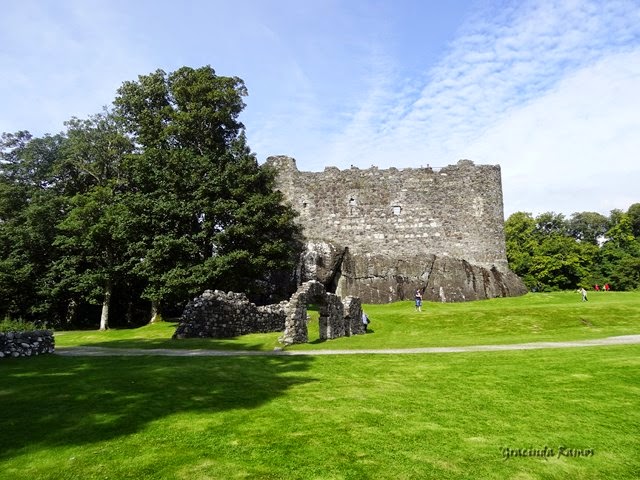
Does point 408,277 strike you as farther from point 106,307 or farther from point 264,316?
point 106,307

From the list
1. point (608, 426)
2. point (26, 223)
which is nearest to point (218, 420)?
point (608, 426)

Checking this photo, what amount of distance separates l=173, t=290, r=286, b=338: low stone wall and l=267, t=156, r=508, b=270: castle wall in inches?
677

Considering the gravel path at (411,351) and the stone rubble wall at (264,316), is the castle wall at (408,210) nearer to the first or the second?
the stone rubble wall at (264,316)

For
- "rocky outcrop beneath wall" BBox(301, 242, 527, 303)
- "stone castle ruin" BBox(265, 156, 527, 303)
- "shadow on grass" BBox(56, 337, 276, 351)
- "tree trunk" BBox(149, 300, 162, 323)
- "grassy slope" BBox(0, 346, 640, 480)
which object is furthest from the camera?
"stone castle ruin" BBox(265, 156, 527, 303)

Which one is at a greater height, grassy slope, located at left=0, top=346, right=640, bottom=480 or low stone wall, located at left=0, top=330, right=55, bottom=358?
low stone wall, located at left=0, top=330, right=55, bottom=358

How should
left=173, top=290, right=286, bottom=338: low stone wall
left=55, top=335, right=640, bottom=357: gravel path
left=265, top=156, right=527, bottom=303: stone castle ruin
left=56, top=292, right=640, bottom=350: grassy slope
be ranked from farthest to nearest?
left=265, top=156, right=527, bottom=303: stone castle ruin → left=173, top=290, right=286, bottom=338: low stone wall → left=56, top=292, right=640, bottom=350: grassy slope → left=55, top=335, right=640, bottom=357: gravel path

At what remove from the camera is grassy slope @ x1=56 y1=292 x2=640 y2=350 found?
61.3 ft

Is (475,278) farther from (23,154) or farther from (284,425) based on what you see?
(23,154)

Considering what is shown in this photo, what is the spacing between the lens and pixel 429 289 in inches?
1519

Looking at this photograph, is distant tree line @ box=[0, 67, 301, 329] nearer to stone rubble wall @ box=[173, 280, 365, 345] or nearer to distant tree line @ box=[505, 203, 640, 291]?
stone rubble wall @ box=[173, 280, 365, 345]

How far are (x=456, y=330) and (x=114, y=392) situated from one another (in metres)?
18.1

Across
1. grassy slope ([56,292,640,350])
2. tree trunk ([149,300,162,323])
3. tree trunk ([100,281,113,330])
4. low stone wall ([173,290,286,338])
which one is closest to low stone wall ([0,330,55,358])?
grassy slope ([56,292,640,350])

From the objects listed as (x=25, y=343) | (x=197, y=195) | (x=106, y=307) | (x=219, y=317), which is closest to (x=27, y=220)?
(x=106, y=307)

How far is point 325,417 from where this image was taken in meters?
7.61
